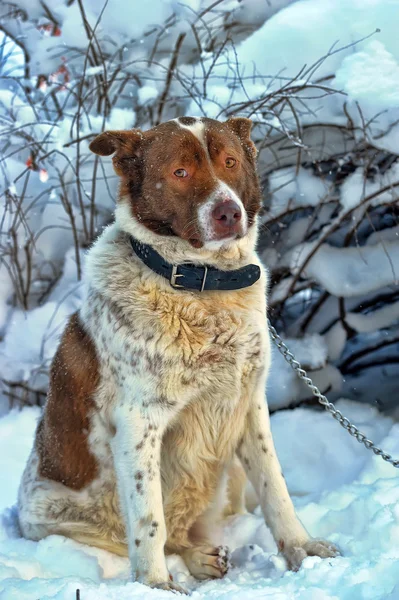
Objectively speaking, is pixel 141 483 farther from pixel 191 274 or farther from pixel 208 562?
pixel 191 274

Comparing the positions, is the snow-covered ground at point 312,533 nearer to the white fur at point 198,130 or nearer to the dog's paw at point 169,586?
the dog's paw at point 169,586

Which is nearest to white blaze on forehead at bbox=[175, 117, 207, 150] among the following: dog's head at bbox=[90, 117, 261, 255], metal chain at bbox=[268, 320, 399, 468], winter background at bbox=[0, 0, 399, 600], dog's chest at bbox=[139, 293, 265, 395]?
dog's head at bbox=[90, 117, 261, 255]

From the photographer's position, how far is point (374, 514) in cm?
306

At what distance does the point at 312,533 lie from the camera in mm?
3236

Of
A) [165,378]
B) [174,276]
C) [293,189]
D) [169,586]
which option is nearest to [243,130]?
[174,276]

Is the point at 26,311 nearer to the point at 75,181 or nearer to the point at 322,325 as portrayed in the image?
the point at 75,181

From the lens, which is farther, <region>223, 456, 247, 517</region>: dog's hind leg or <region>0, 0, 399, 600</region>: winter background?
<region>0, 0, 399, 600</region>: winter background

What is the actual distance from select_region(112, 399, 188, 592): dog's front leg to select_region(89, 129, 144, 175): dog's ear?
3.11ft

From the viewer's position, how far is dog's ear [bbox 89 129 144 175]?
298cm

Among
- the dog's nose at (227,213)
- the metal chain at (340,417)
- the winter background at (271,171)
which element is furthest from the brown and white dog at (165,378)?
the winter background at (271,171)

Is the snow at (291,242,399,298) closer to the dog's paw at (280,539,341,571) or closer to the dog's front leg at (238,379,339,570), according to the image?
the dog's front leg at (238,379,339,570)

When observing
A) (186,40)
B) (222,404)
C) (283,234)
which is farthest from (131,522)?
(186,40)

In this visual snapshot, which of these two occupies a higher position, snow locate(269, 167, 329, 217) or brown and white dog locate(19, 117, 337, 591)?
snow locate(269, 167, 329, 217)

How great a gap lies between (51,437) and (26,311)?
2.34m
